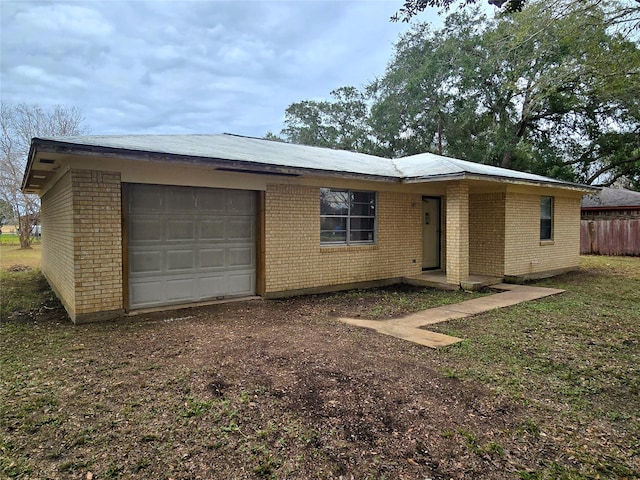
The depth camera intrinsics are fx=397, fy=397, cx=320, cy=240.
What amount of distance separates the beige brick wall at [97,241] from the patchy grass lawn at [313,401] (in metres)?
0.50

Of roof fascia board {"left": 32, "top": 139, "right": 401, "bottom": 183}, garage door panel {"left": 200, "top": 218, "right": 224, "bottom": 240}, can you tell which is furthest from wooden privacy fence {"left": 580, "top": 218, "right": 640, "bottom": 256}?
garage door panel {"left": 200, "top": 218, "right": 224, "bottom": 240}

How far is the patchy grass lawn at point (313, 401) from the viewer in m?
2.69

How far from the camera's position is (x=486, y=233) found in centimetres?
1130

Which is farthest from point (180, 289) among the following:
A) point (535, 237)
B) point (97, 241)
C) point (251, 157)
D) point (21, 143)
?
point (21, 143)

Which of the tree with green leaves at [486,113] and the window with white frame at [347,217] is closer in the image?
the window with white frame at [347,217]

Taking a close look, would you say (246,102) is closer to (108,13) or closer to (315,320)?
(108,13)

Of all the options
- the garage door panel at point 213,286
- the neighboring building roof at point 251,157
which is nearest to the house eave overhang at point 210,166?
the neighboring building roof at point 251,157

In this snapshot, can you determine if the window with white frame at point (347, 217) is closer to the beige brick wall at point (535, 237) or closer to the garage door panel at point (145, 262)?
the garage door panel at point (145, 262)

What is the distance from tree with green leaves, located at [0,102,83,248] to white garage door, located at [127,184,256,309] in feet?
76.5

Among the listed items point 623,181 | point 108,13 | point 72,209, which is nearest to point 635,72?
point 72,209

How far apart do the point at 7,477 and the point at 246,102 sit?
3207 centimetres

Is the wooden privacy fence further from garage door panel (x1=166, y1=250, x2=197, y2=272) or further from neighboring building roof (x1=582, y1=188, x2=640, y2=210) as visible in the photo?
garage door panel (x1=166, y1=250, x2=197, y2=272)

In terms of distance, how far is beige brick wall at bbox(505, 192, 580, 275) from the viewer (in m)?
11.1

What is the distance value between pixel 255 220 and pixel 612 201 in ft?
71.9
